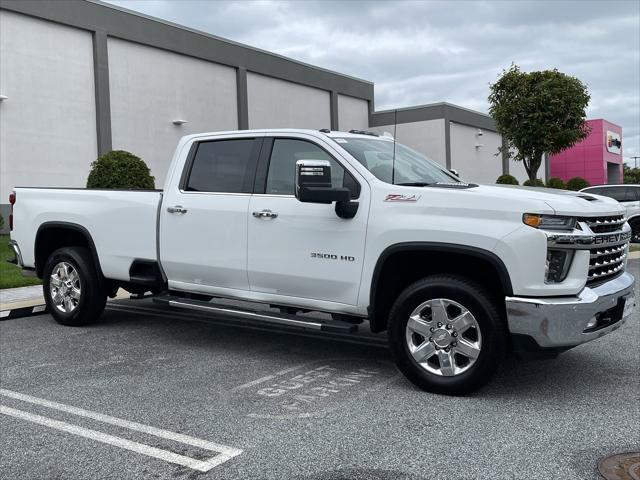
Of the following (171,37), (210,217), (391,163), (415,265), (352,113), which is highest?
(171,37)

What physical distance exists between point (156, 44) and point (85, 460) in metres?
24.3

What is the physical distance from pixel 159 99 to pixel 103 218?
2016 cm

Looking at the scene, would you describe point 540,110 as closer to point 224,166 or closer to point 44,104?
point 44,104

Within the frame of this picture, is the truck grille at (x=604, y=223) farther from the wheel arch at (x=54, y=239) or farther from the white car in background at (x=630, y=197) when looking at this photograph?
the white car in background at (x=630, y=197)

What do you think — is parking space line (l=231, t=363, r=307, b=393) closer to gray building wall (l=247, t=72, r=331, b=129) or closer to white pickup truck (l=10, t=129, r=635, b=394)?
white pickup truck (l=10, t=129, r=635, b=394)

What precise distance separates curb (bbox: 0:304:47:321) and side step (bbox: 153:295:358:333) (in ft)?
8.83

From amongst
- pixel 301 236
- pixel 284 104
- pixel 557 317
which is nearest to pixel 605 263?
pixel 557 317

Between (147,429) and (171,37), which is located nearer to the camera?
(147,429)

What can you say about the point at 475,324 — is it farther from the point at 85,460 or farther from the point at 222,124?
the point at 222,124

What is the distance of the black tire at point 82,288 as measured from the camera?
7.41 m

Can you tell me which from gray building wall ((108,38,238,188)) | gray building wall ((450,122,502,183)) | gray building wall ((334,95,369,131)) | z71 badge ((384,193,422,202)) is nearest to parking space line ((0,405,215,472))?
z71 badge ((384,193,422,202))

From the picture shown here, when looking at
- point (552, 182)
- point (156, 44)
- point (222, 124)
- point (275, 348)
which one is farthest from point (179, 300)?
point (552, 182)

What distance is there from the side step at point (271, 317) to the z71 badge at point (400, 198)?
1.05 m

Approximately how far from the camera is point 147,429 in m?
4.32
